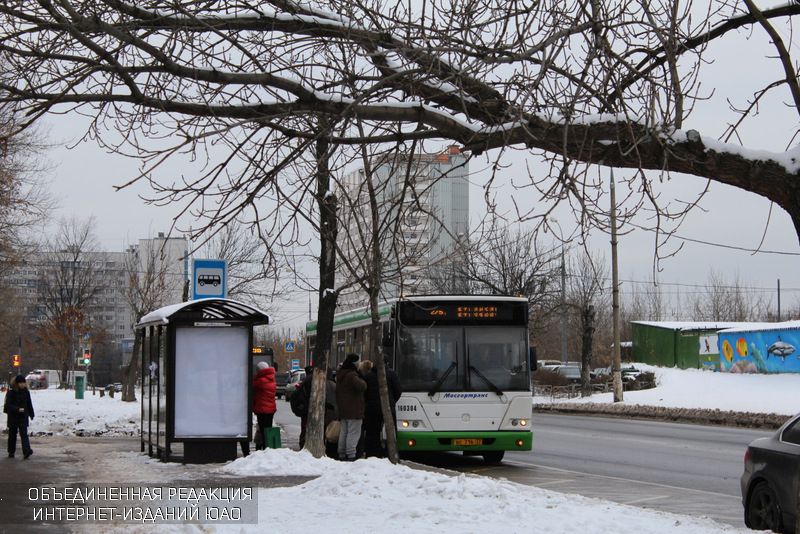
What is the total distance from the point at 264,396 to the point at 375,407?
2.28 metres

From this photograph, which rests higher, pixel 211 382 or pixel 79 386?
pixel 211 382

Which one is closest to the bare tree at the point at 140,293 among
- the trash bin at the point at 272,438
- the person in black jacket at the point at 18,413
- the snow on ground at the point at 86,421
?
the snow on ground at the point at 86,421

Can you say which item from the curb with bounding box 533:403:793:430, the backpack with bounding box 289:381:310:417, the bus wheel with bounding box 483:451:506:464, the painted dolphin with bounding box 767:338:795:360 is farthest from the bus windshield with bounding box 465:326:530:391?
the painted dolphin with bounding box 767:338:795:360

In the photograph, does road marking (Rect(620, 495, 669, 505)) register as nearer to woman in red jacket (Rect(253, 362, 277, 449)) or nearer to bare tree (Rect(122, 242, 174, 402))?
woman in red jacket (Rect(253, 362, 277, 449))

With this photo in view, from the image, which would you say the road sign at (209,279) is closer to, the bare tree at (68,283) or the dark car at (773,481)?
the dark car at (773,481)

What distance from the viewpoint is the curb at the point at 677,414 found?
31125mm

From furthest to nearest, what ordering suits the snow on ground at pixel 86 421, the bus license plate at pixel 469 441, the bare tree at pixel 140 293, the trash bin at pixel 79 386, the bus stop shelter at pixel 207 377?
the trash bin at pixel 79 386 < the bare tree at pixel 140 293 < the snow on ground at pixel 86 421 < the bus license plate at pixel 469 441 < the bus stop shelter at pixel 207 377

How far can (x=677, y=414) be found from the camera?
35.5m

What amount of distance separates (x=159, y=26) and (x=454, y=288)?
4487 cm

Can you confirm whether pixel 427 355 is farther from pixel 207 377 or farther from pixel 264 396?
pixel 207 377

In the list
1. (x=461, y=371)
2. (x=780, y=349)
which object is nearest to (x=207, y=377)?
(x=461, y=371)

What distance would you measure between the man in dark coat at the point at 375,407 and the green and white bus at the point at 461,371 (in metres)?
0.43

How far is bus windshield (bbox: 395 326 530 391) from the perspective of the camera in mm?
18984

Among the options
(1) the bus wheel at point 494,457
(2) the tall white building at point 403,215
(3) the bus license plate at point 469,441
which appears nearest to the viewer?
(2) the tall white building at point 403,215
